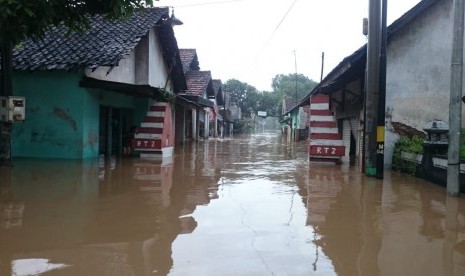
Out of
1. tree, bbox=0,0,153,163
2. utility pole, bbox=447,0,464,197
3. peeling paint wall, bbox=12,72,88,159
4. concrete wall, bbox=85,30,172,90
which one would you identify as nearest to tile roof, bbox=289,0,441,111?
utility pole, bbox=447,0,464,197

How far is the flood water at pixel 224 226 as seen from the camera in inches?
180

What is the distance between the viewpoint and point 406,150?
12914mm

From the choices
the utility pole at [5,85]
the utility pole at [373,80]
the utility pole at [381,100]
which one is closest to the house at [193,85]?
the utility pole at [5,85]

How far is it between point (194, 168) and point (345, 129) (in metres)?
10.3

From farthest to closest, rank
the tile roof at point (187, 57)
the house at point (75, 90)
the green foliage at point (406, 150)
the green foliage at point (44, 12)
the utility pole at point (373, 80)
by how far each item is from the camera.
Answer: the tile roof at point (187, 57), the house at point (75, 90), the green foliage at point (406, 150), the utility pole at point (373, 80), the green foliage at point (44, 12)

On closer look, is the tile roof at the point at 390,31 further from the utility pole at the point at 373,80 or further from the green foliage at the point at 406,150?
the green foliage at the point at 406,150

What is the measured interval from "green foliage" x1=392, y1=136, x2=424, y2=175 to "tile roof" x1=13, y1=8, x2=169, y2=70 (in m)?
9.10

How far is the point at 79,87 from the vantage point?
14.6m

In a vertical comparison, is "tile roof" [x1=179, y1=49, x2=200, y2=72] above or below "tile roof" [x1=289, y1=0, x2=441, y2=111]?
above

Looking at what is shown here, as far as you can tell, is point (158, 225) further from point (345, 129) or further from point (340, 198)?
point (345, 129)

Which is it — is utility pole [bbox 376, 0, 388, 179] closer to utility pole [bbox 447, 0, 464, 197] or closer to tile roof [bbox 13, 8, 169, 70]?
utility pole [bbox 447, 0, 464, 197]

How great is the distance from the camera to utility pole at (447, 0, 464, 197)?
8.79 meters

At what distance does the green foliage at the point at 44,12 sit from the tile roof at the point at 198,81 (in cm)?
2429

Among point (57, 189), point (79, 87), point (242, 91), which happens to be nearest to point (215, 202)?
point (57, 189)
